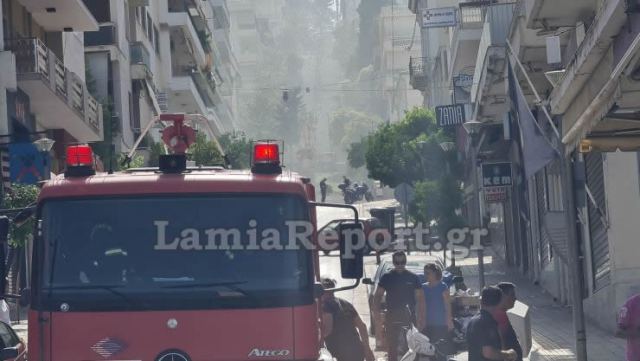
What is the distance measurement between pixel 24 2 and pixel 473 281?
1247 centimetres

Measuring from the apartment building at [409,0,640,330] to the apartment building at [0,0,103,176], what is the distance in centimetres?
946

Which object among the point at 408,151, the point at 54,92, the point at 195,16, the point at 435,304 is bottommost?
the point at 435,304

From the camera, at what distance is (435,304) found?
588 inches

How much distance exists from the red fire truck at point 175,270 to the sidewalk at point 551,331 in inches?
308

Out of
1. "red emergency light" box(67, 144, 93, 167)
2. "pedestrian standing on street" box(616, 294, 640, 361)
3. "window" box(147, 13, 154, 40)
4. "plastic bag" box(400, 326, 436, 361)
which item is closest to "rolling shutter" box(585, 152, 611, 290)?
"plastic bag" box(400, 326, 436, 361)

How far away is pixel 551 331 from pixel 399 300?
705 cm

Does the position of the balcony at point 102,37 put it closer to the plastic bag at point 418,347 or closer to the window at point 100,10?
the window at point 100,10

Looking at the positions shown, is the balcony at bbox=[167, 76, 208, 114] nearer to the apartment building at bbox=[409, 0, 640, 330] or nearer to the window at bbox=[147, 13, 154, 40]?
the window at bbox=[147, 13, 154, 40]

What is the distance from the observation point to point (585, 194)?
2281 cm

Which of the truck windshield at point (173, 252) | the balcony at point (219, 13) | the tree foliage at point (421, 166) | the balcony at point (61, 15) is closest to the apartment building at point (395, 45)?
the balcony at point (219, 13)

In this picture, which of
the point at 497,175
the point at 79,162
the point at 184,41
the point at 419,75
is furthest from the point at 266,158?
the point at 419,75

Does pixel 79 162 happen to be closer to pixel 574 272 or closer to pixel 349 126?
pixel 574 272

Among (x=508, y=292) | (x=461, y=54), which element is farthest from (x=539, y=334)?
(x=461, y=54)

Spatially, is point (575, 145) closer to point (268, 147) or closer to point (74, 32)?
point (268, 147)
